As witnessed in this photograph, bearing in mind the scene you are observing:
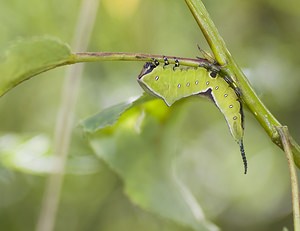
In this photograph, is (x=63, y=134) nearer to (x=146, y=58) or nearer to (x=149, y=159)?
(x=149, y=159)

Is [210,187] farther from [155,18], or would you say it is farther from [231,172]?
[155,18]

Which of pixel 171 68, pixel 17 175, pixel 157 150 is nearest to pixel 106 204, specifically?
pixel 17 175

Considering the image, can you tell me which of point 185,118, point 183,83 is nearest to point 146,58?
point 183,83

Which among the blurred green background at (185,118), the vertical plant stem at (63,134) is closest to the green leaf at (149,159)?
the vertical plant stem at (63,134)

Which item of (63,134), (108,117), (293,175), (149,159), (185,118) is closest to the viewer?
(293,175)

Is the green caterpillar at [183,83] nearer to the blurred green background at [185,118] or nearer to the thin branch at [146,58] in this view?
the thin branch at [146,58]

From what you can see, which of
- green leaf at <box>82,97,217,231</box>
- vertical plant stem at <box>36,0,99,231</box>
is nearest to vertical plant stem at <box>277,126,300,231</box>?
green leaf at <box>82,97,217,231</box>

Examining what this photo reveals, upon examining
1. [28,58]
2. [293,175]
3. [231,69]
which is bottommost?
[293,175]
